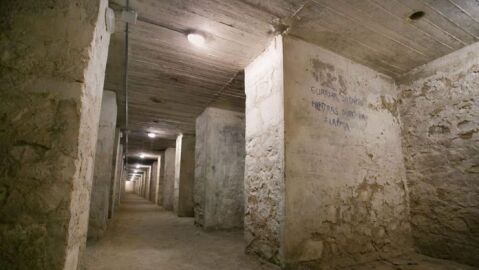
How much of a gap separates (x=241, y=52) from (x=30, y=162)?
247 cm

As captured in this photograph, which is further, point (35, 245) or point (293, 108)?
point (293, 108)

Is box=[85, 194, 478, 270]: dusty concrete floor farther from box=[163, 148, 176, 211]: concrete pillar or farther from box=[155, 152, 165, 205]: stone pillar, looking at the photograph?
box=[155, 152, 165, 205]: stone pillar

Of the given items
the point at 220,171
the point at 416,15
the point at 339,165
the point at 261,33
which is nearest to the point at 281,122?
the point at 339,165

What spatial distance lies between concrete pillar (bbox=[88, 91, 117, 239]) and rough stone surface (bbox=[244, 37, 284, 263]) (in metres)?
2.53

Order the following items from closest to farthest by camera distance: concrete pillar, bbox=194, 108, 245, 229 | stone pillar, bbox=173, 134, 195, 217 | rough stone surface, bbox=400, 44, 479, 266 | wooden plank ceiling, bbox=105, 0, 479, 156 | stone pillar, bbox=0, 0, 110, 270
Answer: stone pillar, bbox=0, 0, 110, 270
wooden plank ceiling, bbox=105, 0, 479, 156
rough stone surface, bbox=400, 44, 479, 266
concrete pillar, bbox=194, 108, 245, 229
stone pillar, bbox=173, 134, 195, 217

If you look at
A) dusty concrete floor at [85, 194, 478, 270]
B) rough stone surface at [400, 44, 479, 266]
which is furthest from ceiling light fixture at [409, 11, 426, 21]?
dusty concrete floor at [85, 194, 478, 270]

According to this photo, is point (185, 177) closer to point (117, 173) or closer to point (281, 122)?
point (117, 173)

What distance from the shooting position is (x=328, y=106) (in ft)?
9.96

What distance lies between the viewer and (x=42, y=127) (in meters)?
1.51

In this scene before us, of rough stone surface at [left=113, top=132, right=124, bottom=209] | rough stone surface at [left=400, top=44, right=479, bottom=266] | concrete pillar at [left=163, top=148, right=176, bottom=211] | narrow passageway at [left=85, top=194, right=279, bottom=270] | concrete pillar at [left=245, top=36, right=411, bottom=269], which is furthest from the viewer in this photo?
concrete pillar at [left=163, top=148, right=176, bottom=211]

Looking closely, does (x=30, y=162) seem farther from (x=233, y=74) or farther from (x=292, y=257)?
(x=233, y=74)

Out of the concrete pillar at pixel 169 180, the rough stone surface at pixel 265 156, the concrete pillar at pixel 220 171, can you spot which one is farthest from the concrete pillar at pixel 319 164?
the concrete pillar at pixel 169 180

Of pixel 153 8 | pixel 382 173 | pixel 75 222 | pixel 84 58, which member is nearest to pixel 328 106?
pixel 382 173

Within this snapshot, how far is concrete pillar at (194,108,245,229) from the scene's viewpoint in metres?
5.08
